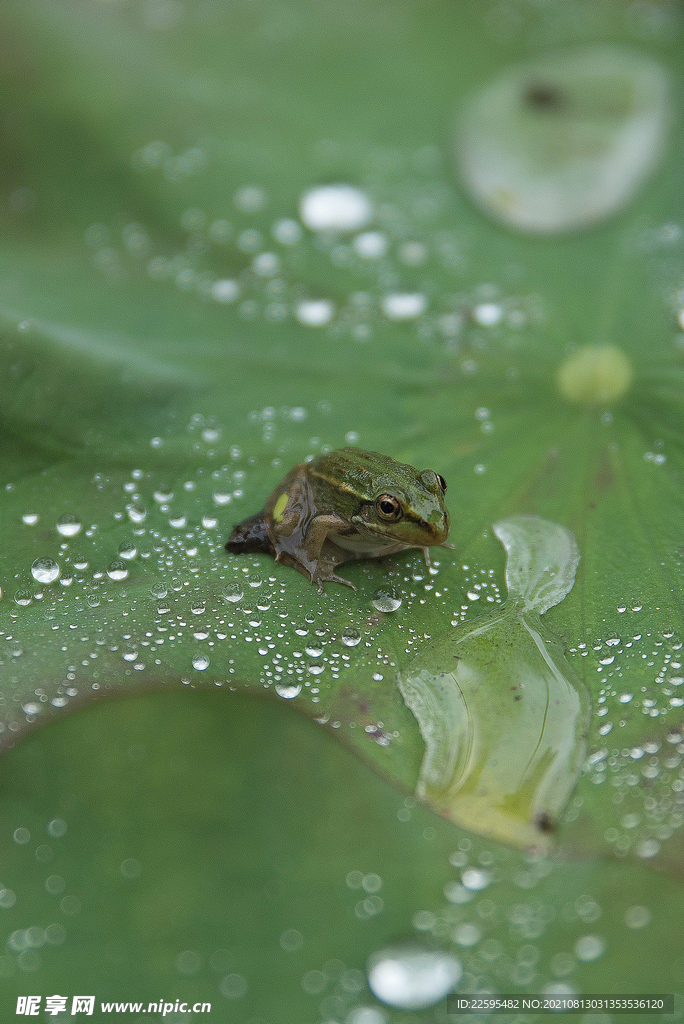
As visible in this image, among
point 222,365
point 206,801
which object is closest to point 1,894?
point 206,801

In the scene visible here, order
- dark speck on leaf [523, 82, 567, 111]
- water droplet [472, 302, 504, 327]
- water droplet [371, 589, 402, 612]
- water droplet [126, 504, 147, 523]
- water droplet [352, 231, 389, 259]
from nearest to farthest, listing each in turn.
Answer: water droplet [371, 589, 402, 612] < water droplet [126, 504, 147, 523] < water droplet [472, 302, 504, 327] < water droplet [352, 231, 389, 259] < dark speck on leaf [523, 82, 567, 111]

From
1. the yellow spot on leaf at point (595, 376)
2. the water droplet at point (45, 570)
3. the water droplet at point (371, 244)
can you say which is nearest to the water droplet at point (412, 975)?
the water droplet at point (45, 570)

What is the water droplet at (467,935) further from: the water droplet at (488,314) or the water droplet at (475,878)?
the water droplet at (488,314)

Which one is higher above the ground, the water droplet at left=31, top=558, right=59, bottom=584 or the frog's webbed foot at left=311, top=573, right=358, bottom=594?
the frog's webbed foot at left=311, top=573, right=358, bottom=594

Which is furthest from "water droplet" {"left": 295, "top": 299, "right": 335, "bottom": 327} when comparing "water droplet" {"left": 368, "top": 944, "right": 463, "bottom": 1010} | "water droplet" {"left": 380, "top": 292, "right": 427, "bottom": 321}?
"water droplet" {"left": 368, "top": 944, "right": 463, "bottom": 1010}

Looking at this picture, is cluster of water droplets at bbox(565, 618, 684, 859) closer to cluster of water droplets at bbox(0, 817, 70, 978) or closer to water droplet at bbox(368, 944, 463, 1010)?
water droplet at bbox(368, 944, 463, 1010)

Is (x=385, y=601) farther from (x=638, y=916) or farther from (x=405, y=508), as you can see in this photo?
(x=638, y=916)
